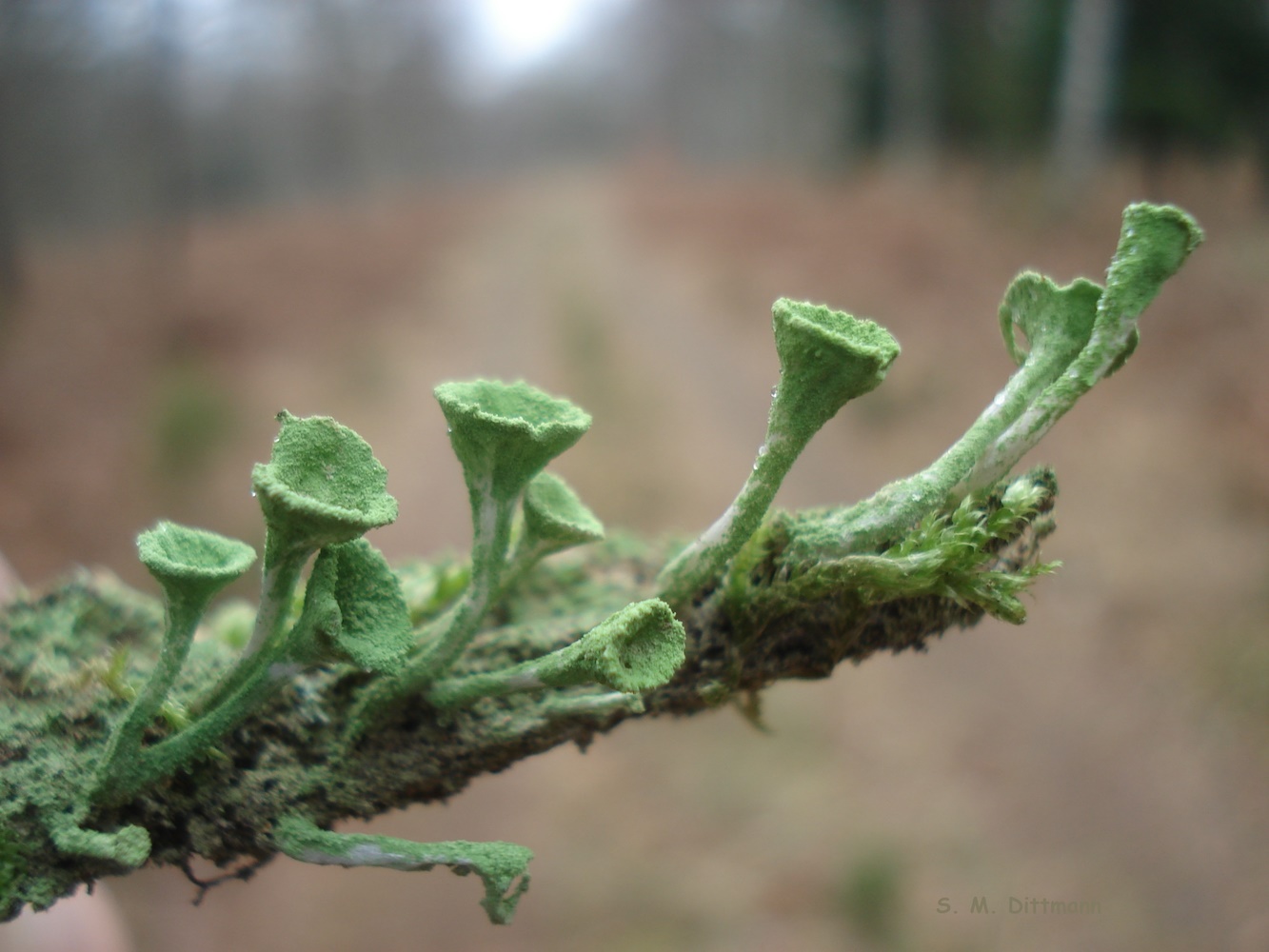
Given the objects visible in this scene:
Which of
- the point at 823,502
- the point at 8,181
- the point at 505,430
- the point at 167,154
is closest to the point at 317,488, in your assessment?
the point at 505,430

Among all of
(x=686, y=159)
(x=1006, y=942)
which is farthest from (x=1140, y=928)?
(x=686, y=159)

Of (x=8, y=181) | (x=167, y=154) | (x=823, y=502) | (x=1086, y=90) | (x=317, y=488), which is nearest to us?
(x=317, y=488)

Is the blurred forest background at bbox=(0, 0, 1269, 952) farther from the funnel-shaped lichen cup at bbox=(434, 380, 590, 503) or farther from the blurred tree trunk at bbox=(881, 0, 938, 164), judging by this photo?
the funnel-shaped lichen cup at bbox=(434, 380, 590, 503)

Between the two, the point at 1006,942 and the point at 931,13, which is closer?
the point at 1006,942

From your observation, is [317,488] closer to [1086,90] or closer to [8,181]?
[8,181]

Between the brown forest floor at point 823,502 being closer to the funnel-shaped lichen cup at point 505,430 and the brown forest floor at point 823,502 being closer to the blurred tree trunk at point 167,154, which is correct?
the blurred tree trunk at point 167,154

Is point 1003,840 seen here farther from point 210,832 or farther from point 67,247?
point 67,247
